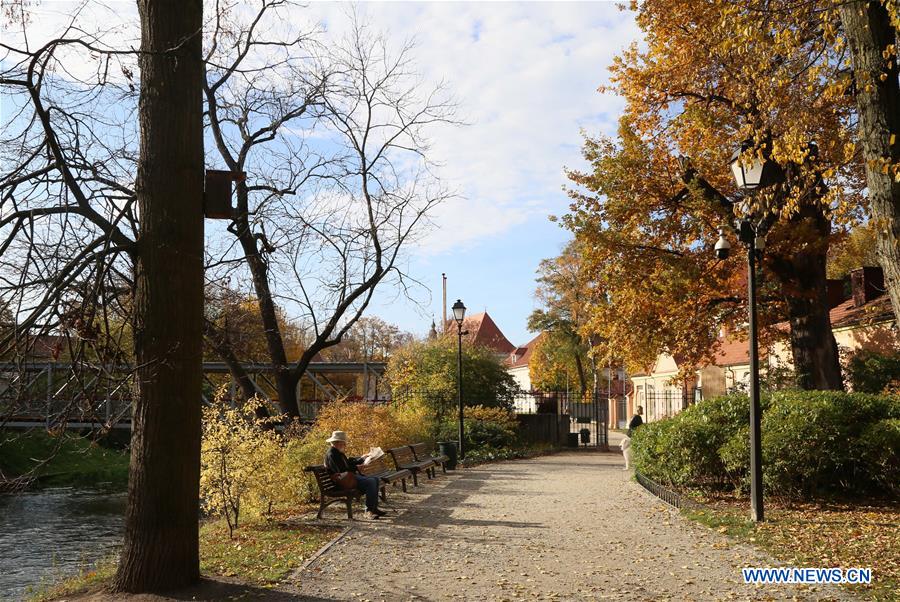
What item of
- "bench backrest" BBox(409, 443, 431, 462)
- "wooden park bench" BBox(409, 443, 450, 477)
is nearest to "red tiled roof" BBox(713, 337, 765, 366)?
"wooden park bench" BBox(409, 443, 450, 477)

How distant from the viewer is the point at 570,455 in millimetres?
25688

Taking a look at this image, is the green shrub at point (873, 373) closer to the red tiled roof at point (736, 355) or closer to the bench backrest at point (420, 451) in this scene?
the bench backrest at point (420, 451)

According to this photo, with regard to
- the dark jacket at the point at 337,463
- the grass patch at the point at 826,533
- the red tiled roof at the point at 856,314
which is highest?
the red tiled roof at the point at 856,314

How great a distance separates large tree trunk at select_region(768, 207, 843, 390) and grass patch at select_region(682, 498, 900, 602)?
5.74m

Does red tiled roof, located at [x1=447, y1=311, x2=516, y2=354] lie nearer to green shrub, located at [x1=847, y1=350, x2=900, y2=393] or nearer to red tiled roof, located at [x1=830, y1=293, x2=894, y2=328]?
red tiled roof, located at [x1=830, y1=293, x2=894, y2=328]

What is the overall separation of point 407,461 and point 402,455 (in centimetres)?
55

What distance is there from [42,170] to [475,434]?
18746mm

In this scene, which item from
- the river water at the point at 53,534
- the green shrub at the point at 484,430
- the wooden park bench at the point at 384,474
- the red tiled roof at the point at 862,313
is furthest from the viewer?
the green shrub at the point at 484,430

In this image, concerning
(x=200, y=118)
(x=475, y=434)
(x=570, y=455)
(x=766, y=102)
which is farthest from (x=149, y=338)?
(x=570, y=455)

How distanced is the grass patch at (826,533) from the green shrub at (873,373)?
10521 millimetres

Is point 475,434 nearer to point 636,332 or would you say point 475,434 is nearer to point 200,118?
point 636,332

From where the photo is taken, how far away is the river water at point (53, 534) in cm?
1243

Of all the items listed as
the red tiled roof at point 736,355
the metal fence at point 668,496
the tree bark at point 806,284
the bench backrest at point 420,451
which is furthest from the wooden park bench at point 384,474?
the red tiled roof at point 736,355

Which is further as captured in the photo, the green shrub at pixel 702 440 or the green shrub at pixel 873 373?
the green shrub at pixel 873 373
